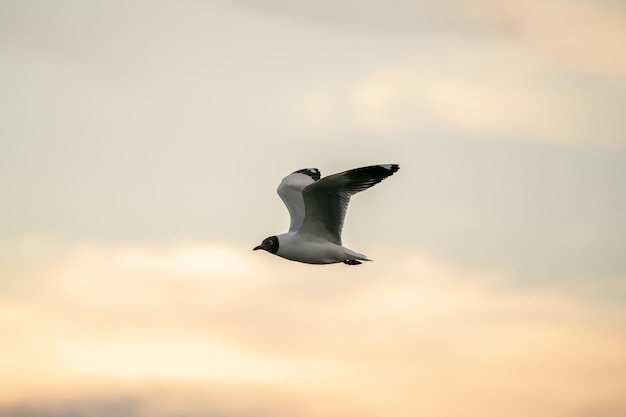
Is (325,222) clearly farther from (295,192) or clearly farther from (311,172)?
(311,172)

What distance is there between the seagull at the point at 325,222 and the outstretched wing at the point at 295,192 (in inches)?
22.3

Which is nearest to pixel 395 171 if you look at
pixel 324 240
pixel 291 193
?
pixel 324 240

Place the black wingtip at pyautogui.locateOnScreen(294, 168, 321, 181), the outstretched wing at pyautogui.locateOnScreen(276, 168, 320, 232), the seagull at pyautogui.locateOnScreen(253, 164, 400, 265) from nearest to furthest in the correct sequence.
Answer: the seagull at pyautogui.locateOnScreen(253, 164, 400, 265) < the outstretched wing at pyautogui.locateOnScreen(276, 168, 320, 232) < the black wingtip at pyautogui.locateOnScreen(294, 168, 321, 181)

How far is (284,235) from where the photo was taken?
105ft

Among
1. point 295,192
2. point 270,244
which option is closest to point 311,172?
point 295,192

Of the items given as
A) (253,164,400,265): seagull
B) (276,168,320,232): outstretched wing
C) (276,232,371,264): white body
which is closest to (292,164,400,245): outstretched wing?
(253,164,400,265): seagull

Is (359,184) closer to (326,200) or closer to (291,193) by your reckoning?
(326,200)

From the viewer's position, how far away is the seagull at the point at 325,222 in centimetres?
2991

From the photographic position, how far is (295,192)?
114 ft

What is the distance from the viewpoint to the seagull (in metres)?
29.9

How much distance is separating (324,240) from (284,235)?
1.17 metres

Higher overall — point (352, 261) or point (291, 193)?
point (291, 193)

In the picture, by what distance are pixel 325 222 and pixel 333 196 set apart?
89 centimetres

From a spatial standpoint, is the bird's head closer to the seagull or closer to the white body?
the seagull
